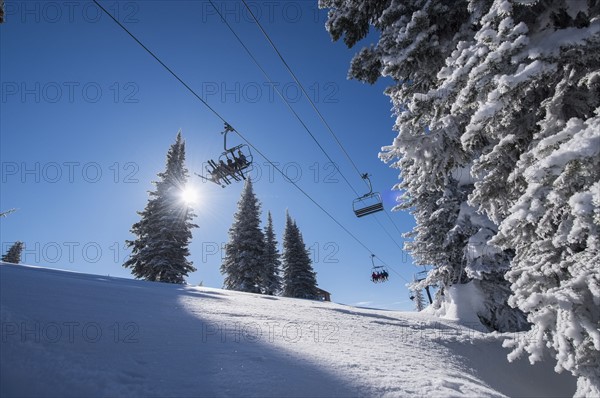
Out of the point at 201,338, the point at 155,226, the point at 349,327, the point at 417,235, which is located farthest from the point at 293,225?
the point at 201,338

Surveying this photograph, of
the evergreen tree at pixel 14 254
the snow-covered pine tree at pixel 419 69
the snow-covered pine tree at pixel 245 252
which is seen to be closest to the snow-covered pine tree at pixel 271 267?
the snow-covered pine tree at pixel 245 252

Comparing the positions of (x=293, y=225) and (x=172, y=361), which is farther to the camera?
(x=293, y=225)

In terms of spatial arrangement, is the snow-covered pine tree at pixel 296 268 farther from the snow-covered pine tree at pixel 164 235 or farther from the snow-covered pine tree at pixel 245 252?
the snow-covered pine tree at pixel 164 235

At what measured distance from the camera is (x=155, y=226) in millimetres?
22000

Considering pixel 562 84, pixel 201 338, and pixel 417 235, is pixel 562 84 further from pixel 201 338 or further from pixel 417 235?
pixel 417 235

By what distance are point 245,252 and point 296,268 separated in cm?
655

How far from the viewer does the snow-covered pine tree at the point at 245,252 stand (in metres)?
25.6

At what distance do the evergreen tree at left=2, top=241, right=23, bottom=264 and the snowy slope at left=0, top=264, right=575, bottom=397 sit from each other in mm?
43739

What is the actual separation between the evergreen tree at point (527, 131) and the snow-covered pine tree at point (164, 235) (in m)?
19.4

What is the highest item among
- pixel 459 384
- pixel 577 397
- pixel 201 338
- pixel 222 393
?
pixel 201 338

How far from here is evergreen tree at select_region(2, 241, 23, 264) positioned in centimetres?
3700

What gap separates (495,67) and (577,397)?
4.30m

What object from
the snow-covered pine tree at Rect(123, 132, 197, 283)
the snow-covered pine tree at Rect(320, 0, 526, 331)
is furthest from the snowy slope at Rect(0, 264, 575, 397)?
the snow-covered pine tree at Rect(123, 132, 197, 283)

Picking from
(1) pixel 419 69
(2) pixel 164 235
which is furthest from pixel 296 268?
(1) pixel 419 69
